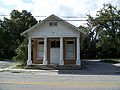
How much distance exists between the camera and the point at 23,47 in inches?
1459

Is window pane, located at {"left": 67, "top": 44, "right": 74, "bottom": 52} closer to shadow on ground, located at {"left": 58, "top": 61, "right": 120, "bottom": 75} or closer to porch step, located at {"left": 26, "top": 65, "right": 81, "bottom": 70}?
shadow on ground, located at {"left": 58, "top": 61, "right": 120, "bottom": 75}

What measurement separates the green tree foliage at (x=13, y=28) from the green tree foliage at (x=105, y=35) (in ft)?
48.1

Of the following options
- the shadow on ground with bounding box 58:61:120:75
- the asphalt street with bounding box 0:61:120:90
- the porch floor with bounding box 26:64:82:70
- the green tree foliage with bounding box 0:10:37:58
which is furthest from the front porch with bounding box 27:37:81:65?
the green tree foliage with bounding box 0:10:37:58

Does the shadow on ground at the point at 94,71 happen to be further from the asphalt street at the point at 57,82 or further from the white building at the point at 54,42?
the asphalt street at the point at 57,82

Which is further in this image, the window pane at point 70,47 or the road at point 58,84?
the window pane at point 70,47

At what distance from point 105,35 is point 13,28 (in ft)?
68.8

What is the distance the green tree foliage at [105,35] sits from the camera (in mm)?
67838

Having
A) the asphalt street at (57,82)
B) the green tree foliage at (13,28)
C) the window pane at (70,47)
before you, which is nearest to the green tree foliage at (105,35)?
the green tree foliage at (13,28)

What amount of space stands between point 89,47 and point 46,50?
118 ft

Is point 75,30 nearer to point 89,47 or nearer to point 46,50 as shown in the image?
point 46,50

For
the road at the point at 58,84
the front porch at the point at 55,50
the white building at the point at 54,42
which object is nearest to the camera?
the road at the point at 58,84

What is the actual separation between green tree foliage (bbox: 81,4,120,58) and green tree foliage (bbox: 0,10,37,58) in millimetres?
14673

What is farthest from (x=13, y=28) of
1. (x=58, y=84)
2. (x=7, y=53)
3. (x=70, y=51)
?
(x=58, y=84)

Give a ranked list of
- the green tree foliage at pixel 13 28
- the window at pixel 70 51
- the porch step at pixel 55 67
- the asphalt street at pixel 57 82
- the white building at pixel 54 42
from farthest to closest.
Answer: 1. the green tree foliage at pixel 13 28
2. the window at pixel 70 51
3. the white building at pixel 54 42
4. the porch step at pixel 55 67
5. the asphalt street at pixel 57 82
